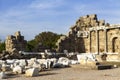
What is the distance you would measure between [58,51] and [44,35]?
2173cm

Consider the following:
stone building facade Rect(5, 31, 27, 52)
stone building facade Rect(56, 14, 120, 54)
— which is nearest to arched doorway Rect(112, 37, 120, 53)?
stone building facade Rect(56, 14, 120, 54)

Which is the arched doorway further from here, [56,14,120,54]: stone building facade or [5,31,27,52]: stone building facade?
[5,31,27,52]: stone building facade

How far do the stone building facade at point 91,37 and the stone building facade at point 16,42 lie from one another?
456cm

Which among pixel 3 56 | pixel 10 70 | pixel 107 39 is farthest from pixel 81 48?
pixel 10 70

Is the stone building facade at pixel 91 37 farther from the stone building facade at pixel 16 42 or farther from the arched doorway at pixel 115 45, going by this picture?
the stone building facade at pixel 16 42

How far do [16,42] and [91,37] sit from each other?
9.48 meters

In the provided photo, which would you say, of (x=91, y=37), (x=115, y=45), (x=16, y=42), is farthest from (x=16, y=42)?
(x=115, y=45)

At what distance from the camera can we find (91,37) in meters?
33.3

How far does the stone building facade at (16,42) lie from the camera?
2759 cm

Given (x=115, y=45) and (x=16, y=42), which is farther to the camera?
(x=115, y=45)

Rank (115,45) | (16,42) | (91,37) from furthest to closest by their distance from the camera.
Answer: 1. (91,37)
2. (115,45)
3. (16,42)

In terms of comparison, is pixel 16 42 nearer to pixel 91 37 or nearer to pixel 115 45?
pixel 91 37

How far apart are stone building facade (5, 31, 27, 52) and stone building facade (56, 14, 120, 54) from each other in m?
4.56

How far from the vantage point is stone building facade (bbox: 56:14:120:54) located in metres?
31.3
